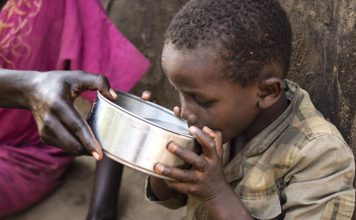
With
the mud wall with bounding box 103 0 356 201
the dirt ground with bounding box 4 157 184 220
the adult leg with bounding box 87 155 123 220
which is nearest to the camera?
the mud wall with bounding box 103 0 356 201

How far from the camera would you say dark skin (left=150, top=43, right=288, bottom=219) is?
1402 mm

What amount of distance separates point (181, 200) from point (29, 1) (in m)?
0.94

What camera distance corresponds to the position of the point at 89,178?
2.59 meters

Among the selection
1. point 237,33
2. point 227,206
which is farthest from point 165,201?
point 237,33

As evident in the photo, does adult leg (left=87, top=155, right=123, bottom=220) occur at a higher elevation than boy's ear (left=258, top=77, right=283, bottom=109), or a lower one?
lower

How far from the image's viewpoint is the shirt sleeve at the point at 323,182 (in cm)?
150

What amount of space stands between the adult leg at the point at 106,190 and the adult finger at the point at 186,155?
3.18 feet

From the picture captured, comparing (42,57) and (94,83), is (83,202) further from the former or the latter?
(94,83)

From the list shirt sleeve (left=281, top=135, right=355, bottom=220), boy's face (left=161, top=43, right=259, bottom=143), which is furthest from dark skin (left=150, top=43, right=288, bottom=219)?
shirt sleeve (left=281, top=135, right=355, bottom=220)

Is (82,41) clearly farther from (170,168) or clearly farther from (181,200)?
(170,168)

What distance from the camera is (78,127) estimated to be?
1.46 metres

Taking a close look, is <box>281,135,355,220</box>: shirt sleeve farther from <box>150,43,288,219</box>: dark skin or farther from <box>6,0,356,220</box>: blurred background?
<box>6,0,356,220</box>: blurred background

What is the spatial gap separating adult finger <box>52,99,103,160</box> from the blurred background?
72 cm

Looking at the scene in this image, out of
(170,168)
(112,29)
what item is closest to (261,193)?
(170,168)
